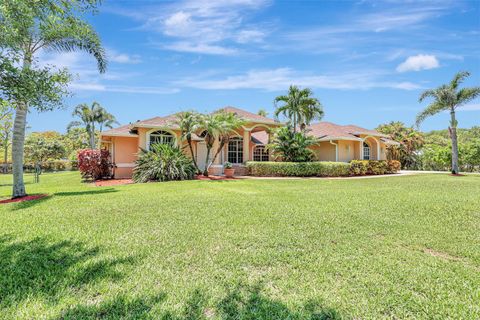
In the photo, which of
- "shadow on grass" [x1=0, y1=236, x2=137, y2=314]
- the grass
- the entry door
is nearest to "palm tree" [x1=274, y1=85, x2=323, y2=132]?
the entry door

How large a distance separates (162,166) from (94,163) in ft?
19.0

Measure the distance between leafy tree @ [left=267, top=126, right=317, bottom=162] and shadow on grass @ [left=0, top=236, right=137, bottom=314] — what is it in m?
18.0

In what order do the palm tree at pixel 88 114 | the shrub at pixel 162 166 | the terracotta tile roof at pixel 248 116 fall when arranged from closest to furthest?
the shrub at pixel 162 166, the terracotta tile roof at pixel 248 116, the palm tree at pixel 88 114

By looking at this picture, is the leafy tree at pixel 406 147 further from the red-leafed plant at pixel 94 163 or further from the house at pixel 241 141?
the red-leafed plant at pixel 94 163

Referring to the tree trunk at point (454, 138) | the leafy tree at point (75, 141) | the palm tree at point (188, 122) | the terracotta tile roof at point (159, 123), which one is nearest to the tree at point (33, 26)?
the palm tree at point (188, 122)

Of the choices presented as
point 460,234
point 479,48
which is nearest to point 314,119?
point 479,48

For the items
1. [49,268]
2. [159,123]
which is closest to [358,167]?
[159,123]

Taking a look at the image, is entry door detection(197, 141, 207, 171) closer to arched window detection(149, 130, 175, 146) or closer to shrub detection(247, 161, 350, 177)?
arched window detection(149, 130, 175, 146)

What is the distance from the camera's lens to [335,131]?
26.4m

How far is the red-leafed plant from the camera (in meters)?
18.3

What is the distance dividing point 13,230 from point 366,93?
89.0ft

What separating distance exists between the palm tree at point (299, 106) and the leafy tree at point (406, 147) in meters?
15.3

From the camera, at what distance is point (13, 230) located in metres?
6.08

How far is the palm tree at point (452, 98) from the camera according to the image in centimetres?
2192
